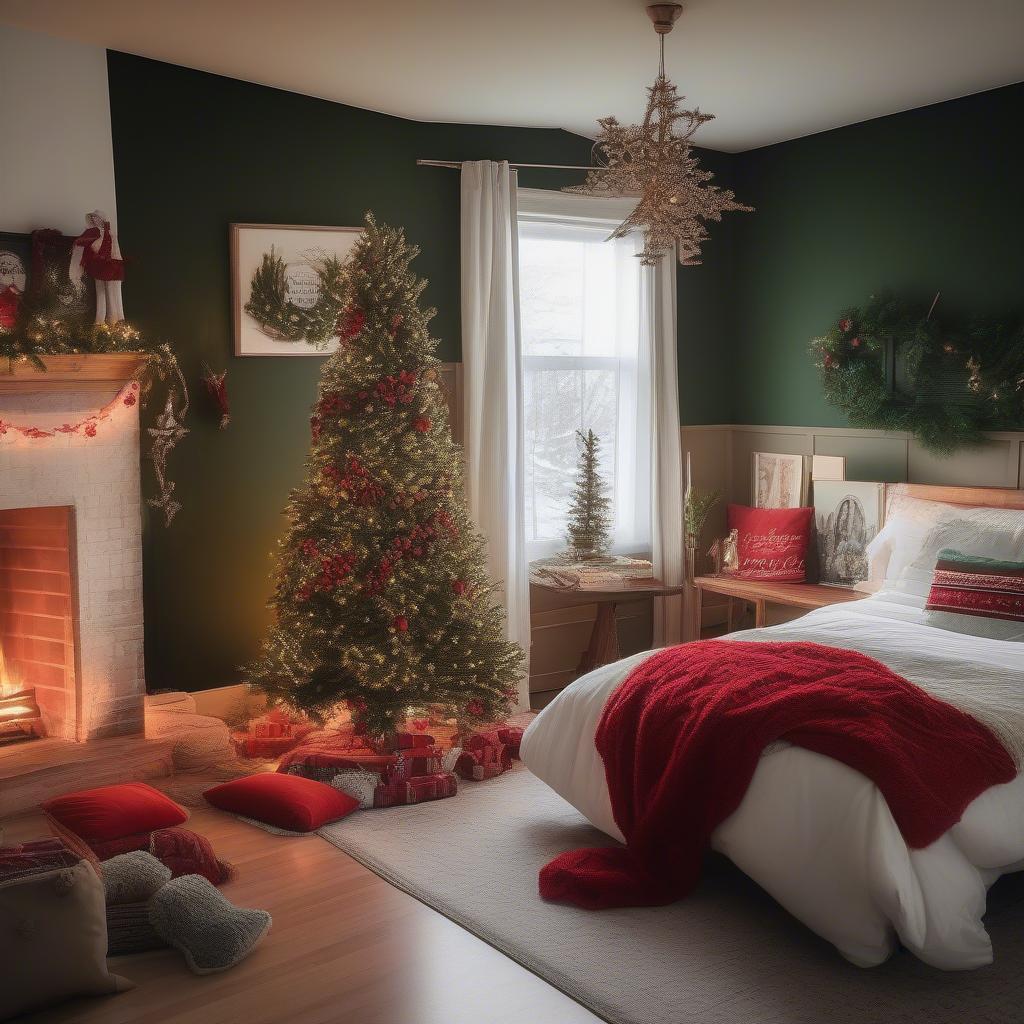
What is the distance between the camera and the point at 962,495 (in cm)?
499

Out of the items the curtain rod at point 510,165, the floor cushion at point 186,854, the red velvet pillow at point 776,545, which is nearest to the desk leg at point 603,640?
the red velvet pillow at point 776,545

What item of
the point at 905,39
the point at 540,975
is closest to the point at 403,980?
the point at 540,975

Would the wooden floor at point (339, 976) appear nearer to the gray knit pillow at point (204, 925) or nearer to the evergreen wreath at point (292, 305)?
the gray knit pillow at point (204, 925)

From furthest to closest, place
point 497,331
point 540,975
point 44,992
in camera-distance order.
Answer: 1. point 497,331
2. point 540,975
3. point 44,992

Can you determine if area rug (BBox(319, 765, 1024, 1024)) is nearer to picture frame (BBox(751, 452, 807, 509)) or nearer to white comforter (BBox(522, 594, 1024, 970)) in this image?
white comforter (BBox(522, 594, 1024, 970))

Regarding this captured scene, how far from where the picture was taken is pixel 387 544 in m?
4.46

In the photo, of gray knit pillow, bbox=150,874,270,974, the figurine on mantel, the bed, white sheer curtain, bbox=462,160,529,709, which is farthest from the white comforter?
the figurine on mantel

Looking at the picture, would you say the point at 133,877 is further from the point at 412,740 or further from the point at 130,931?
the point at 412,740

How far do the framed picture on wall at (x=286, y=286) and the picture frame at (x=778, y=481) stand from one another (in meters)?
2.43

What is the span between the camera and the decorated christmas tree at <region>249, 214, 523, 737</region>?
441 centimetres

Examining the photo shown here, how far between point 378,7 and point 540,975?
300cm

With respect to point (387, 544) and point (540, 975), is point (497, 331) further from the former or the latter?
point (540, 975)

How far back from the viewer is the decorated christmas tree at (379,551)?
4.41 m

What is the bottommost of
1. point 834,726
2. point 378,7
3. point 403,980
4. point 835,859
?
point 403,980
